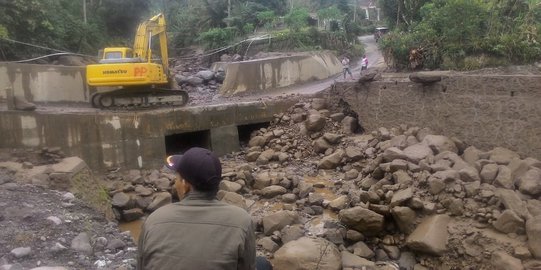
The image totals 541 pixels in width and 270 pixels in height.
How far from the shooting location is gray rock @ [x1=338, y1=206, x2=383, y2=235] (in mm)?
7652

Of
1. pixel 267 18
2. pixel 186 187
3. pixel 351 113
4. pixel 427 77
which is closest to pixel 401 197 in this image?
pixel 427 77

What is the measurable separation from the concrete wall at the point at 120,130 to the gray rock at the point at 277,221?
202 inches

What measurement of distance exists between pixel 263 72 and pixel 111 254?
36.4ft

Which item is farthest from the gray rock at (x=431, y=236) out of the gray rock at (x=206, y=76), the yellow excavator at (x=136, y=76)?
the gray rock at (x=206, y=76)

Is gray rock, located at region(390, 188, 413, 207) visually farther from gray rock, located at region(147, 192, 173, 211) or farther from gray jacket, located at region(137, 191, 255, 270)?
gray jacket, located at region(137, 191, 255, 270)

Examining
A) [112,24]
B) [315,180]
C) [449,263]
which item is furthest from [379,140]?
[112,24]

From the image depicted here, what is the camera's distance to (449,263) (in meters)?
7.00

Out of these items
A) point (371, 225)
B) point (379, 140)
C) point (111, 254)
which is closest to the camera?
point (111, 254)

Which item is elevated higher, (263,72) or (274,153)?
(263,72)

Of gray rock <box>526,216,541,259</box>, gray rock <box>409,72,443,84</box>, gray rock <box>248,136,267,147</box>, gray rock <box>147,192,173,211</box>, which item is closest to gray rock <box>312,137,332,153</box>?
gray rock <box>248,136,267,147</box>

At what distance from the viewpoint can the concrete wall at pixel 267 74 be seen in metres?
16.6

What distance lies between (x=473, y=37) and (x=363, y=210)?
687 cm

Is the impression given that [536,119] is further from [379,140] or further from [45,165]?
[45,165]

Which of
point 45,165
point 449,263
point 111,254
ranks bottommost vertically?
point 449,263
